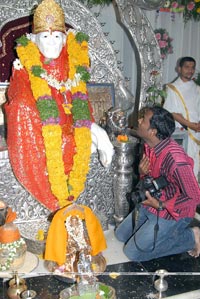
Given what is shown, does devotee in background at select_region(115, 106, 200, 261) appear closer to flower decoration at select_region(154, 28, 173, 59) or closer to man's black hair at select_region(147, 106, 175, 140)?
man's black hair at select_region(147, 106, 175, 140)

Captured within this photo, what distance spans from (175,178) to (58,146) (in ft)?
2.91

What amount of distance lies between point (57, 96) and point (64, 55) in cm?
34

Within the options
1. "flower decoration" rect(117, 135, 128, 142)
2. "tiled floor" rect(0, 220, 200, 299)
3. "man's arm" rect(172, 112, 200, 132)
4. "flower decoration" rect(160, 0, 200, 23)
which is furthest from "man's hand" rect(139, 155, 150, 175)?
"flower decoration" rect(160, 0, 200, 23)

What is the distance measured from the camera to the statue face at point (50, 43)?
9.76ft

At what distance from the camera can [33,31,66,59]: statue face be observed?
2975 mm

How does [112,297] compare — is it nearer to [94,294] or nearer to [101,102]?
[94,294]

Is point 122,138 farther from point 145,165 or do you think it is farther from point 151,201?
point 151,201

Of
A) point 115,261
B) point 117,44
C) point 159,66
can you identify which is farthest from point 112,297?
point 117,44

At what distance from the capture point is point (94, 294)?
2.50 meters

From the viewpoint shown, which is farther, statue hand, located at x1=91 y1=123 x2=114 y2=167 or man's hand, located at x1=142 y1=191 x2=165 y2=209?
statue hand, located at x1=91 y1=123 x2=114 y2=167

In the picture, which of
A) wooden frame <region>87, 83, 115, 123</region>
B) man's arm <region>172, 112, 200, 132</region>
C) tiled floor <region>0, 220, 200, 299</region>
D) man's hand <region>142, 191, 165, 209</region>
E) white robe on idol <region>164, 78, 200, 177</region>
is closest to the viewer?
tiled floor <region>0, 220, 200, 299</region>

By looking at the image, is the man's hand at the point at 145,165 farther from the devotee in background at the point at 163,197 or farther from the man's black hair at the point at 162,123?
the man's black hair at the point at 162,123

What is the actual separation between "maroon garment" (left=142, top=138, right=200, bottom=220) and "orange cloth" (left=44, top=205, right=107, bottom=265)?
1.72ft

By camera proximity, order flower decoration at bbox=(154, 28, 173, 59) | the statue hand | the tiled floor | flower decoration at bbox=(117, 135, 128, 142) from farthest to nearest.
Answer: flower decoration at bbox=(154, 28, 173, 59)
flower decoration at bbox=(117, 135, 128, 142)
the statue hand
the tiled floor
